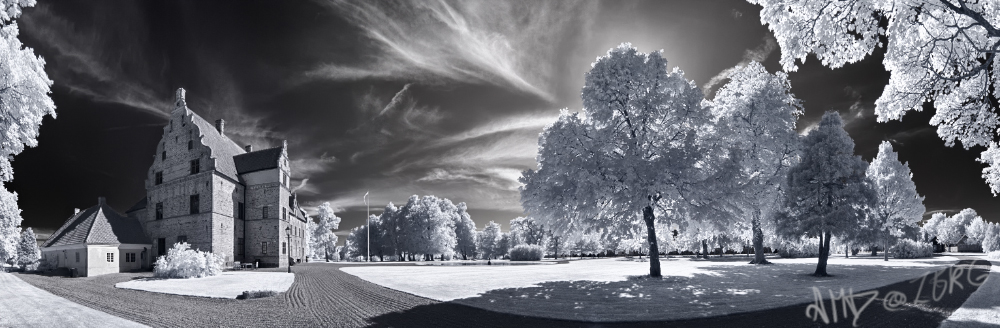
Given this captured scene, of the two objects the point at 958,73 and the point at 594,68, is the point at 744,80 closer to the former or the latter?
the point at 594,68

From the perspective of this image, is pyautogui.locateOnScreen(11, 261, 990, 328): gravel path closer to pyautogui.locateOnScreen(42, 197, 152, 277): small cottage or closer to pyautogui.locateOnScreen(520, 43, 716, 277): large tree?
pyautogui.locateOnScreen(520, 43, 716, 277): large tree

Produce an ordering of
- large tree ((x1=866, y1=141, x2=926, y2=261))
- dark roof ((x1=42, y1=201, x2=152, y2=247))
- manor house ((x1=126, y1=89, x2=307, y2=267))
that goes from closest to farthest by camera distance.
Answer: dark roof ((x1=42, y1=201, x2=152, y2=247)) < large tree ((x1=866, y1=141, x2=926, y2=261)) < manor house ((x1=126, y1=89, x2=307, y2=267))

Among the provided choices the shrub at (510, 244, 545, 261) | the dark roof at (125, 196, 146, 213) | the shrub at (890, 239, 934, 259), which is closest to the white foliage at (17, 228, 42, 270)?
the dark roof at (125, 196, 146, 213)

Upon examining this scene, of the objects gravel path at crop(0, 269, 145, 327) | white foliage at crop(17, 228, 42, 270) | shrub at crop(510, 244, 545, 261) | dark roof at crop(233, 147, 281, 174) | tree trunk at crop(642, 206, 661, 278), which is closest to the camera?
gravel path at crop(0, 269, 145, 327)

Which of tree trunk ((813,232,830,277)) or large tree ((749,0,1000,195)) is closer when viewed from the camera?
large tree ((749,0,1000,195))

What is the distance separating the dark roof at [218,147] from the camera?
44.9 metres

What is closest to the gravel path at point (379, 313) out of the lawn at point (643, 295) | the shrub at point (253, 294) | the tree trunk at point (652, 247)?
the shrub at point (253, 294)

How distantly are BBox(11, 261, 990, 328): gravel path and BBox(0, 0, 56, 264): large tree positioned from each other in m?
6.08

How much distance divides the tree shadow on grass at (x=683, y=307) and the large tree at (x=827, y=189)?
14.5 feet

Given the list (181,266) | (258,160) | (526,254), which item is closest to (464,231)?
(526,254)

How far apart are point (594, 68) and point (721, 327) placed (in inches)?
549

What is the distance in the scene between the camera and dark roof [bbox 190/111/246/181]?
4494cm

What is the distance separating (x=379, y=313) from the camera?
1260cm

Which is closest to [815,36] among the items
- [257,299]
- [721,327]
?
[721,327]
